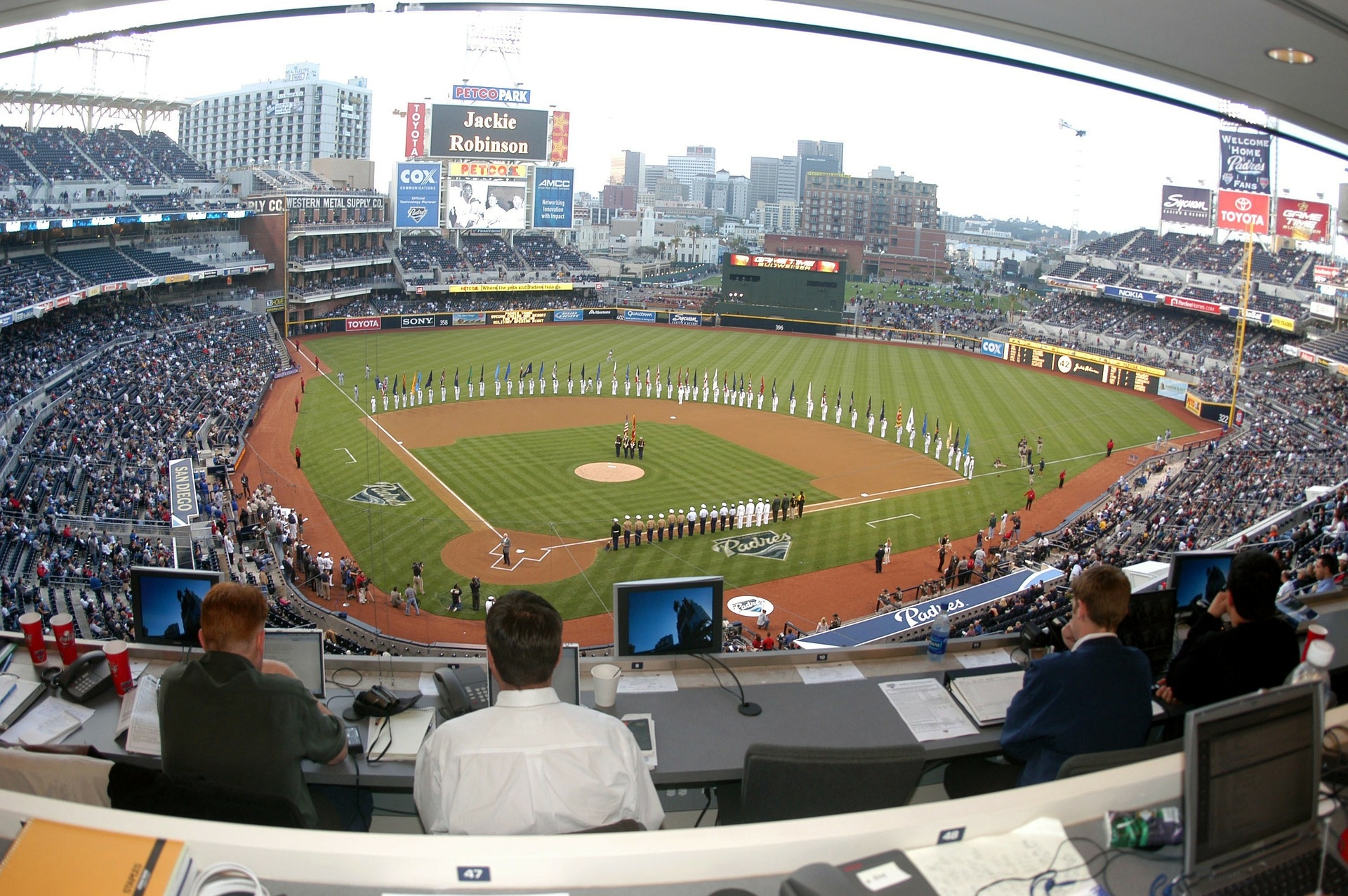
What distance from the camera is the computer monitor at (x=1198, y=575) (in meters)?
6.98

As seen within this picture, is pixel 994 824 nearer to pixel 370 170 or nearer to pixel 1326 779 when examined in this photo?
pixel 1326 779

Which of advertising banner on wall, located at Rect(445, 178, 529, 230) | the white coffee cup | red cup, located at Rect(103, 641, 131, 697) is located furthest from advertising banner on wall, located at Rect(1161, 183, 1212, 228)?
red cup, located at Rect(103, 641, 131, 697)

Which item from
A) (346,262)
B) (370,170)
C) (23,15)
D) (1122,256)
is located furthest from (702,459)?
(370,170)

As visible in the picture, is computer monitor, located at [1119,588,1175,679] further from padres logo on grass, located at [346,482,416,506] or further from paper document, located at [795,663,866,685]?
padres logo on grass, located at [346,482,416,506]

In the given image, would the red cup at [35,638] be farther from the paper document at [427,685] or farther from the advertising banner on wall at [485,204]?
the advertising banner on wall at [485,204]

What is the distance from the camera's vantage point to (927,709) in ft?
16.7

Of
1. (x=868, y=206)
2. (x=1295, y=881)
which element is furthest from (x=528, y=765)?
(x=868, y=206)

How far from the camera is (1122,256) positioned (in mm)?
61219

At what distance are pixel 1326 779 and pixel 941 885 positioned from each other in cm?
179

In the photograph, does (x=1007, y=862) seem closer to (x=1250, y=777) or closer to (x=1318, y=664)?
(x=1250, y=777)

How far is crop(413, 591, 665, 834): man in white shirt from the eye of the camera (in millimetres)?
2967

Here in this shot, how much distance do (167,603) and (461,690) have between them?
245cm

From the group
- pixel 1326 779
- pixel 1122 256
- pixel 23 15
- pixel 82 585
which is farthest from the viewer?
pixel 1122 256

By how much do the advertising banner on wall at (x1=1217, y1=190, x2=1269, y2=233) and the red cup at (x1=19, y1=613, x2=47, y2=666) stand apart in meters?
41.3
